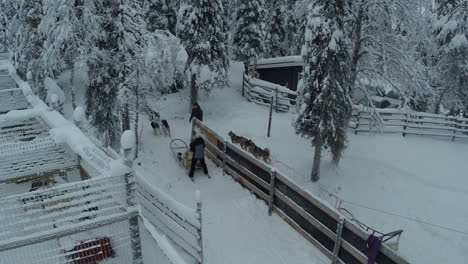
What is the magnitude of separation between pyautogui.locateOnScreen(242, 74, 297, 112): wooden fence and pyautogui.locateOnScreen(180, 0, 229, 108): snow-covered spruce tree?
2.79 m

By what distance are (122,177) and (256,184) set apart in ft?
21.4

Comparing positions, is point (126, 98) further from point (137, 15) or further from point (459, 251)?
point (459, 251)

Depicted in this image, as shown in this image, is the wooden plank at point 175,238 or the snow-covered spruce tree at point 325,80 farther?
the snow-covered spruce tree at point 325,80

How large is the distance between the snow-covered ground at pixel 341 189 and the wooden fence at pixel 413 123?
1.50 ft

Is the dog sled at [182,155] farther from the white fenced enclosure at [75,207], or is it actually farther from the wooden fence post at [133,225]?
the wooden fence post at [133,225]

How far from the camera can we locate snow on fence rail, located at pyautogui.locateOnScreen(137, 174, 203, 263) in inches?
284

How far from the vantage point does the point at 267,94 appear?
72.4 feet

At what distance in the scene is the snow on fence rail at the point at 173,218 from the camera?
722cm

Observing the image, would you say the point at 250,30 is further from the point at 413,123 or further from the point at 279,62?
the point at 413,123

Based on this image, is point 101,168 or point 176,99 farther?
point 176,99

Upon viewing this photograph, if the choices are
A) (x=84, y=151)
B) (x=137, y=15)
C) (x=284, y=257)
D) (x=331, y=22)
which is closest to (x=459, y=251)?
(x=284, y=257)

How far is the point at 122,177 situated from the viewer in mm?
5727

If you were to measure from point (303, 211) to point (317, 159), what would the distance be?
472 cm

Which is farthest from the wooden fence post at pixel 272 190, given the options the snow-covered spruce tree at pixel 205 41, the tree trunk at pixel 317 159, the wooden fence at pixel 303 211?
the snow-covered spruce tree at pixel 205 41
